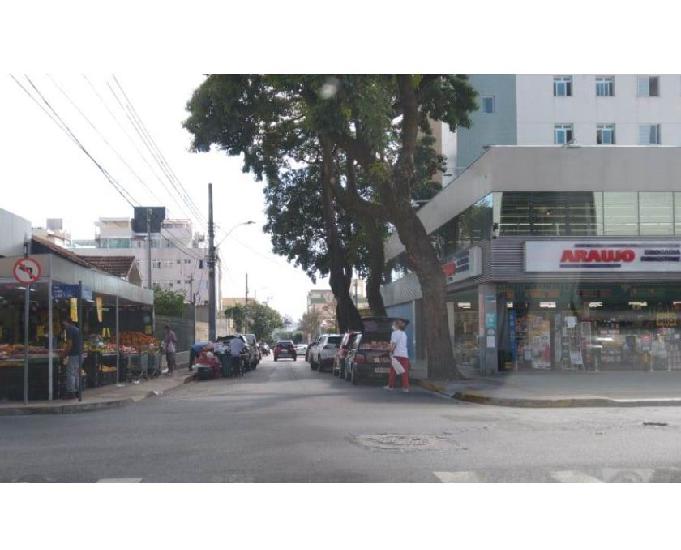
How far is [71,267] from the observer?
60.1 feet

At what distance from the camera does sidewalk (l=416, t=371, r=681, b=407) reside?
53.6 ft

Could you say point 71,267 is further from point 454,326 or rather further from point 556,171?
point 454,326

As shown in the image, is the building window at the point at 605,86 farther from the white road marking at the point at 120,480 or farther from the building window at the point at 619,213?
the white road marking at the point at 120,480

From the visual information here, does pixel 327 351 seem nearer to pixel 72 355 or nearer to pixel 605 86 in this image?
pixel 72 355

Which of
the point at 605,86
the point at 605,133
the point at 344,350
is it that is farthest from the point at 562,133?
the point at 344,350

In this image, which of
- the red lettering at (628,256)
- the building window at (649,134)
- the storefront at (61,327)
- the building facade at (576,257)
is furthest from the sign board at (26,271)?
the building window at (649,134)

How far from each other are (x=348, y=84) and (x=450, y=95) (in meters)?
7.71

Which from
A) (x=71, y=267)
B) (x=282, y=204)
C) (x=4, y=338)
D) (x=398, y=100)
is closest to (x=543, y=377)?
(x=398, y=100)

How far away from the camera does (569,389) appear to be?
62.3ft

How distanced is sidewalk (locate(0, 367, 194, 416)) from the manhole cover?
7.57m

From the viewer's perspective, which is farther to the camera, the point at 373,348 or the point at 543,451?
the point at 373,348

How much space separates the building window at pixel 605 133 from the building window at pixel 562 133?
1.44 meters

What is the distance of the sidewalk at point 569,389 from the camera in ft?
53.6

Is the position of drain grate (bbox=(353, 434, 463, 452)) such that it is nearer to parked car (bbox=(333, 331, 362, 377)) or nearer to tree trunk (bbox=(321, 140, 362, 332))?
parked car (bbox=(333, 331, 362, 377))
